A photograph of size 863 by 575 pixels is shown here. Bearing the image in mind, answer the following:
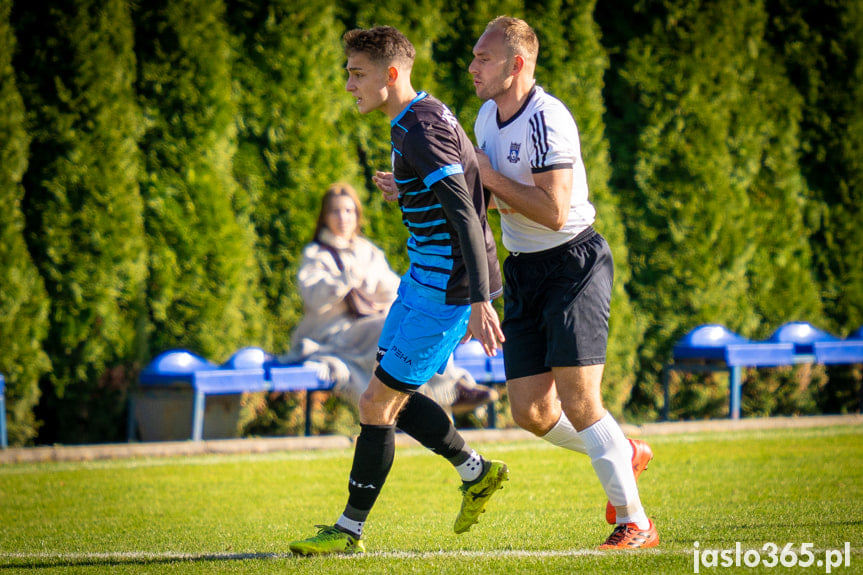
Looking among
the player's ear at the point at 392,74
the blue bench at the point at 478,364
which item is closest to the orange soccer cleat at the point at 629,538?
the player's ear at the point at 392,74

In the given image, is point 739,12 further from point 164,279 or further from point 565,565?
point 565,565

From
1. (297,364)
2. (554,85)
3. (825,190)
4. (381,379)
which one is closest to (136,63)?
(297,364)

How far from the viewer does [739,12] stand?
1009 centimetres

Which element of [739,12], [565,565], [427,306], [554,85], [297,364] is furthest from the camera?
[739,12]

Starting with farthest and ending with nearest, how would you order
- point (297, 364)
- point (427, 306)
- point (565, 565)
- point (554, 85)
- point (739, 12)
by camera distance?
point (739, 12) < point (554, 85) < point (297, 364) < point (427, 306) < point (565, 565)

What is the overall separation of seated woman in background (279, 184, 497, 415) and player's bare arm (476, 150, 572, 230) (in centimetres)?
395

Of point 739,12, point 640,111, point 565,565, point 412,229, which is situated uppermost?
point 739,12

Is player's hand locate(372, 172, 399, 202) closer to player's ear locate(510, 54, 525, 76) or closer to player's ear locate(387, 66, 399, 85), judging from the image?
player's ear locate(387, 66, 399, 85)

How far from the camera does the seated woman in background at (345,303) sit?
7.99 m

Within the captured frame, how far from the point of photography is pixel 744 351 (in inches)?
353

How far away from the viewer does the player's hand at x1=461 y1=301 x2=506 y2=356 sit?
12.6 ft

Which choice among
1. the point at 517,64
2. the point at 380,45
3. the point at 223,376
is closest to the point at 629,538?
the point at 517,64

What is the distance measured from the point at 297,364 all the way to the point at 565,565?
4.69 m

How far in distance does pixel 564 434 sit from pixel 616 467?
0.48 meters
